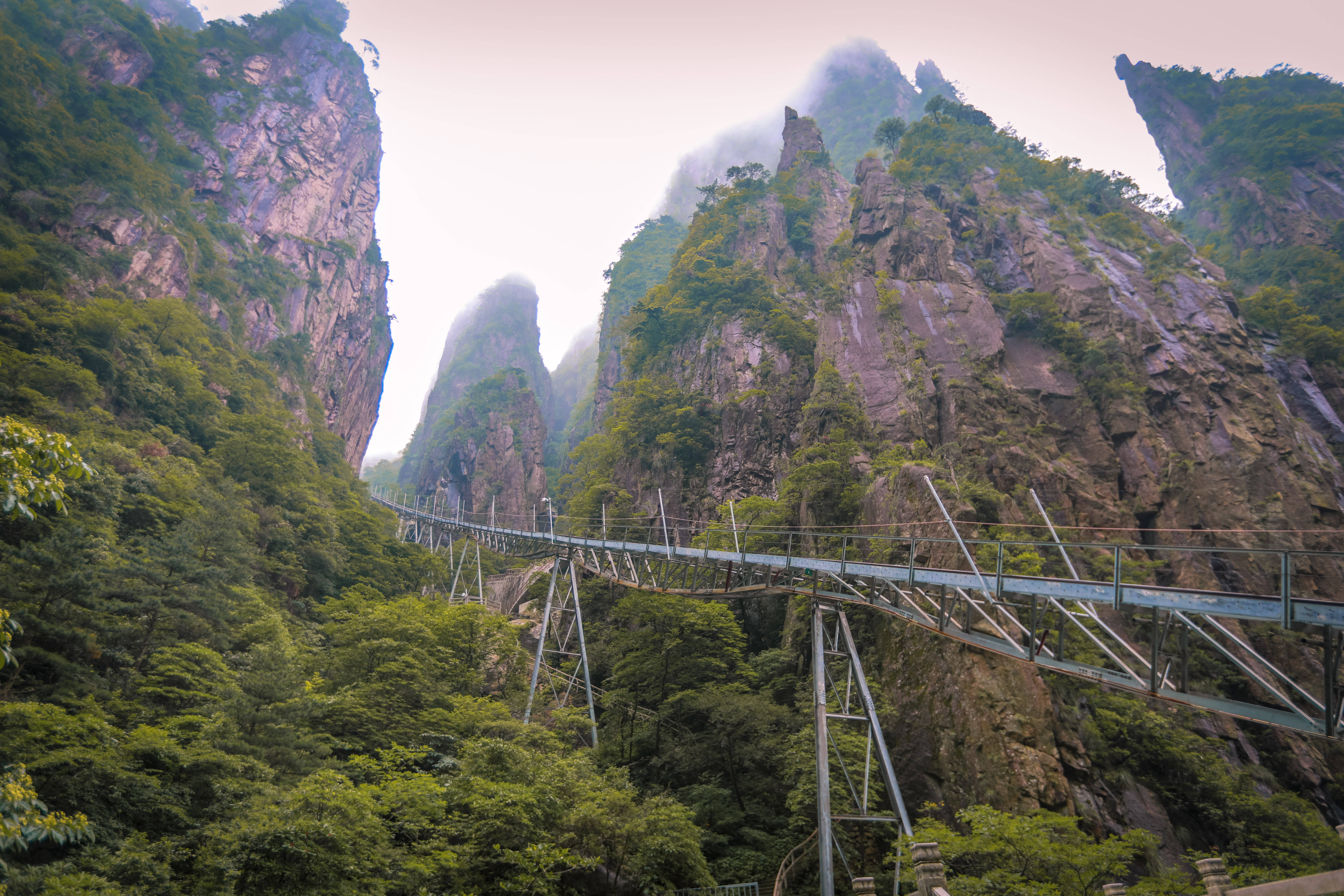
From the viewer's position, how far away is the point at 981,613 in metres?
9.39

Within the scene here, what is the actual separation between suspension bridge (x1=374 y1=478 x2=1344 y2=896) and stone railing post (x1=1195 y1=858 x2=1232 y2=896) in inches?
76.8

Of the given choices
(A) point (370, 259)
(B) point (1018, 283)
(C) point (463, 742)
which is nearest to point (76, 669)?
(C) point (463, 742)

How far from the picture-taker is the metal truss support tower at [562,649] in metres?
17.4

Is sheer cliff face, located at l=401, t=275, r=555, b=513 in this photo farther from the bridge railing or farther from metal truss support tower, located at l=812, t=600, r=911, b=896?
metal truss support tower, located at l=812, t=600, r=911, b=896

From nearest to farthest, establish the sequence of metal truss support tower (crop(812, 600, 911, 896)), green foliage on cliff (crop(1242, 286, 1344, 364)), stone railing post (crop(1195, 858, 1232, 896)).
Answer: stone railing post (crop(1195, 858, 1232, 896))
metal truss support tower (crop(812, 600, 911, 896))
green foliage on cliff (crop(1242, 286, 1344, 364))

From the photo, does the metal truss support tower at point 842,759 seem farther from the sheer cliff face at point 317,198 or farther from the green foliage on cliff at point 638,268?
the green foliage on cliff at point 638,268

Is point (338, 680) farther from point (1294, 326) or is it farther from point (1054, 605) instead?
point (1294, 326)

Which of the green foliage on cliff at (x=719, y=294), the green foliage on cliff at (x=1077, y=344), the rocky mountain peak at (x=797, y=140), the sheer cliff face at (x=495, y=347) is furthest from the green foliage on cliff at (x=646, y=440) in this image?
the sheer cliff face at (x=495, y=347)

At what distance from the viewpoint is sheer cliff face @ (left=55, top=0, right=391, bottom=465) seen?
36219mm

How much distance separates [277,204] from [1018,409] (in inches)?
2292

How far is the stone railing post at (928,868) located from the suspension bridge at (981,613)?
3274 millimetres

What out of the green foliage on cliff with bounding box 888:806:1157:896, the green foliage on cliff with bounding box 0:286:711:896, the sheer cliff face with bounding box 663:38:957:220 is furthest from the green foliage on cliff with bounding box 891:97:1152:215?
the green foliage on cliff with bounding box 0:286:711:896

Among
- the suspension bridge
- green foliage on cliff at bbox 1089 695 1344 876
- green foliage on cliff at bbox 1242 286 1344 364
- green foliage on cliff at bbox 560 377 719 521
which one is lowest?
green foliage on cliff at bbox 1089 695 1344 876

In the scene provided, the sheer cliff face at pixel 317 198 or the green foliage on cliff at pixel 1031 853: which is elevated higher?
the sheer cliff face at pixel 317 198
